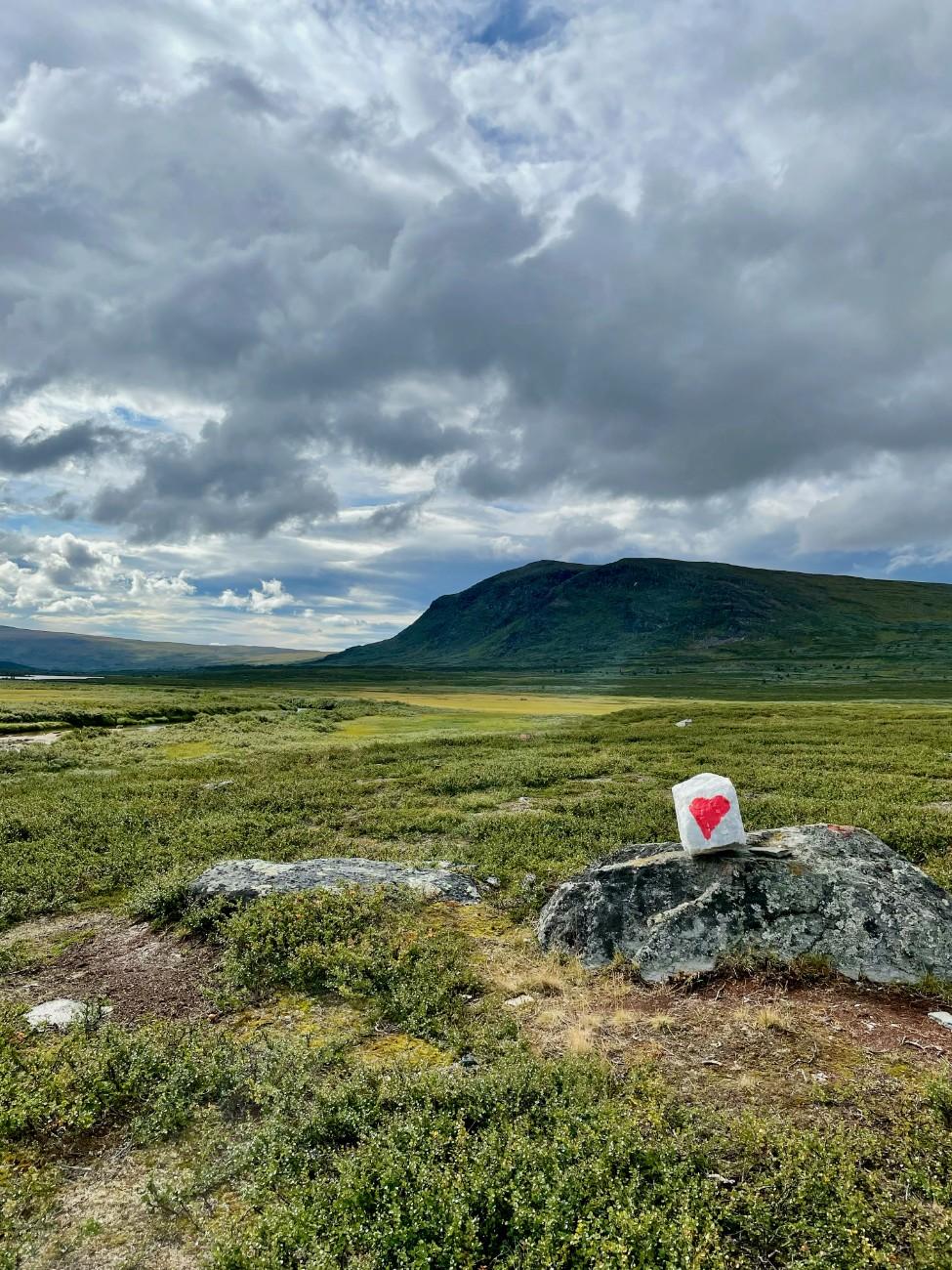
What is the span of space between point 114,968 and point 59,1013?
71.4 inches

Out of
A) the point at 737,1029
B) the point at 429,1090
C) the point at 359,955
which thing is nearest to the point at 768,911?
the point at 737,1029

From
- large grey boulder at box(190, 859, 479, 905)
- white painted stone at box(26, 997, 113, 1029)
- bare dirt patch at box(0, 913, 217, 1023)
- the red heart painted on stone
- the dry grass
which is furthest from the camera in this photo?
large grey boulder at box(190, 859, 479, 905)

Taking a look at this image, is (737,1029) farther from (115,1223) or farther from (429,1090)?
(115,1223)

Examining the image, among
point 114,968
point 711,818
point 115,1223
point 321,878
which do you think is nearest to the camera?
point 115,1223

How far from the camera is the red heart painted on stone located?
37.6 feet

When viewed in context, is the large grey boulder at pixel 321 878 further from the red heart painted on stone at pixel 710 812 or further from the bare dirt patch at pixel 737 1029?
the red heart painted on stone at pixel 710 812

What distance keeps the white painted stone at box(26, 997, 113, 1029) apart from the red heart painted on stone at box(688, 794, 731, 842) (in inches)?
402

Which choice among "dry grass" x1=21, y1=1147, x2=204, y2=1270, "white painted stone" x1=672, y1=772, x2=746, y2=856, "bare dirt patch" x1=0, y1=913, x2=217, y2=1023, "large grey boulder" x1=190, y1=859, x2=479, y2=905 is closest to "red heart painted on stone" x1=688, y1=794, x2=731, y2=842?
"white painted stone" x1=672, y1=772, x2=746, y2=856

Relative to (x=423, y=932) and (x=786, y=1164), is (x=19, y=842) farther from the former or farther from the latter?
(x=786, y=1164)

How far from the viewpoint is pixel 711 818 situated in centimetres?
1150

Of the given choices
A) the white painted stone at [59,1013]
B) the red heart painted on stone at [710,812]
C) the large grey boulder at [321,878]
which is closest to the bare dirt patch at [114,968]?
the white painted stone at [59,1013]

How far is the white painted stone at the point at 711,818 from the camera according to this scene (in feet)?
37.6

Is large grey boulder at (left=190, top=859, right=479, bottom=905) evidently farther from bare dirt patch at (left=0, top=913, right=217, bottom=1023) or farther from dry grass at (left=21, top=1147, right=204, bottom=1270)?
dry grass at (left=21, top=1147, right=204, bottom=1270)

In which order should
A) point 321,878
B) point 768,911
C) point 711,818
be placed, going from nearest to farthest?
point 768,911, point 711,818, point 321,878
